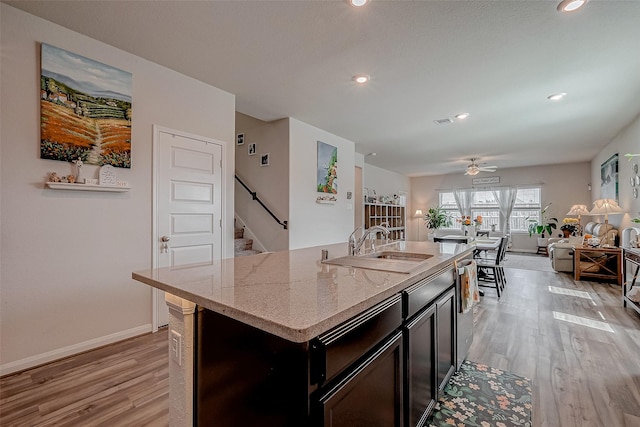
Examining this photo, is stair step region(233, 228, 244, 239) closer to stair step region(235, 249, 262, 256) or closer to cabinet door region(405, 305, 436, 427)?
stair step region(235, 249, 262, 256)

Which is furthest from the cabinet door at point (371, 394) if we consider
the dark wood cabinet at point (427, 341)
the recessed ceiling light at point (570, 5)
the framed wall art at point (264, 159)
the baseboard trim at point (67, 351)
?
the framed wall art at point (264, 159)

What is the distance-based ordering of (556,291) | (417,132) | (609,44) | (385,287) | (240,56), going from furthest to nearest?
(417,132) → (556,291) → (240,56) → (609,44) → (385,287)

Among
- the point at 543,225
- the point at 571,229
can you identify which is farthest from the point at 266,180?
the point at 543,225

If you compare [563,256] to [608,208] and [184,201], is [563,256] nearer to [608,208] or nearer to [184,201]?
[608,208]

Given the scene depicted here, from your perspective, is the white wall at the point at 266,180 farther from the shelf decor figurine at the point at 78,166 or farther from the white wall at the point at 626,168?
the white wall at the point at 626,168

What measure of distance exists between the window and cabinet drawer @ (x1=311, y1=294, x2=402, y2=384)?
9303mm

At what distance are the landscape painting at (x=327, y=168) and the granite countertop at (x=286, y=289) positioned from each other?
339 cm

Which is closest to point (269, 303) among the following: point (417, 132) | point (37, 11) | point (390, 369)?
point (390, 369)

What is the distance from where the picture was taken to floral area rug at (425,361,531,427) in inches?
68.0

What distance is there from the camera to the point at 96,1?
2070 millimetres

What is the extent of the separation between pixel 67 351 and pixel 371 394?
105 inches

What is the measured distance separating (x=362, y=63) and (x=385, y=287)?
2.48 m

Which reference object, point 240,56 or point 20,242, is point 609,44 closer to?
point 240,56

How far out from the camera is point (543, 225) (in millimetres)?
8828
